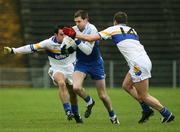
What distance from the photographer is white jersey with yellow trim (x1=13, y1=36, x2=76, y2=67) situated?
1792cm

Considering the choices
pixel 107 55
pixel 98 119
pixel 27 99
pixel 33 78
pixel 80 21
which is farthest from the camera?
pixel 107 55

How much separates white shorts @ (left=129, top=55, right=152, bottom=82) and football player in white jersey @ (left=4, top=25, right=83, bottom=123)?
1863 millimetres

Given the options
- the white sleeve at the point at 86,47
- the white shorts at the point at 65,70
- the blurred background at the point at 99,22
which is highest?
the white sleeve at the point at 86,47

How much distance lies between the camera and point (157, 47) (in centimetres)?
4341

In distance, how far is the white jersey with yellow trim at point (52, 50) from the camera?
17.9 metres

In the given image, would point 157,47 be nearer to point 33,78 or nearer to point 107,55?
point 107,55

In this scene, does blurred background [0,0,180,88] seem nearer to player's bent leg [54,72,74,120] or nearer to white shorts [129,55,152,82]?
player's bent leg [54,72,74,120]

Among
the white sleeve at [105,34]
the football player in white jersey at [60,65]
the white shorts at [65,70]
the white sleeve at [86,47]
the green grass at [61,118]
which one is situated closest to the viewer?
the green grass at [61,118]

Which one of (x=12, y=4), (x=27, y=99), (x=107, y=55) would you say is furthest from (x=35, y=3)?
(x=27, y=99)

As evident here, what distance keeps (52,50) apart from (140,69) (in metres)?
2.71

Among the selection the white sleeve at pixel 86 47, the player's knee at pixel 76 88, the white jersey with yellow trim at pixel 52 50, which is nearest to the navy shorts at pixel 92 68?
the player's knee at pixel 76 88

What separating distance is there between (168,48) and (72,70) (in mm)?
25280

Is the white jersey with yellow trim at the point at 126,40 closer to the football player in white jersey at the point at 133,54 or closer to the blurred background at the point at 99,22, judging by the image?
the football player in white jersey at the point at 133,54

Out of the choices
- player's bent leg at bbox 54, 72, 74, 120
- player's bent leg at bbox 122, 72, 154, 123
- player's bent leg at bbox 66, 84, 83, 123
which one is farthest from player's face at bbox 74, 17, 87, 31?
player's bent leg at bbox 66, 84, 83, 123
